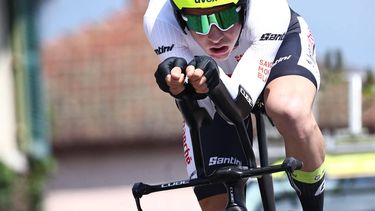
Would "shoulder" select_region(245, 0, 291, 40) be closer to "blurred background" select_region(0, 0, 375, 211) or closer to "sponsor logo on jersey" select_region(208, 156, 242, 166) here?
"sponsor logo on jersey" select_region(208, 156, 242, 166)

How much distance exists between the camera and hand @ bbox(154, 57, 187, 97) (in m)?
4.54

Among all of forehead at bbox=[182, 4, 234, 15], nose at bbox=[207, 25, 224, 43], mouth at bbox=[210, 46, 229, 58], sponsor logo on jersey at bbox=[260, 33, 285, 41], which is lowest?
mouth at bbox=[210, 46, 229, 58]

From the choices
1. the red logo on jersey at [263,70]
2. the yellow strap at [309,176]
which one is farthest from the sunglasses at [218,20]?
the yellow strap at [309,176]

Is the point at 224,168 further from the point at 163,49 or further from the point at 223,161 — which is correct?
the point at 163,49

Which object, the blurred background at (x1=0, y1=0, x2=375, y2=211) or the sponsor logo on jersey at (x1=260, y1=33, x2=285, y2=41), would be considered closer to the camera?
the sponsor logo on jersey at (x1=260, y1=33, x2=285, y2=41)

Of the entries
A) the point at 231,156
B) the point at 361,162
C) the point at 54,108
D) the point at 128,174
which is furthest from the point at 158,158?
the point at 231,156

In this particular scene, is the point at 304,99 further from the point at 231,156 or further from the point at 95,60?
the point at 95,60

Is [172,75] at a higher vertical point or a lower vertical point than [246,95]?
higher

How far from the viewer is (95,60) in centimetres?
2208

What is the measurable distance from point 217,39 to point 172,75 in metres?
0.45

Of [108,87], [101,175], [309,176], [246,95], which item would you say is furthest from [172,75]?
[108,87]

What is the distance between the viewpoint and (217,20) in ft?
16.0

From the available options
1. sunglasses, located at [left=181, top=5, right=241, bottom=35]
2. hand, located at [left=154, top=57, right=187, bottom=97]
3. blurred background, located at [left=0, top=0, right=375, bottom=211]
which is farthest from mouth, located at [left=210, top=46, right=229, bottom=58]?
blurred background, located at [left=0, top=0, right=375, bottom=211]

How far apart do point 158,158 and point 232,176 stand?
15.5 m
